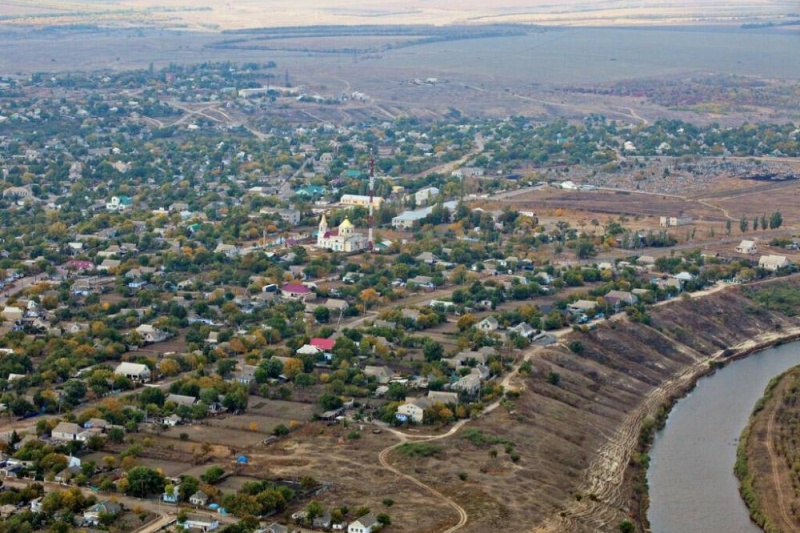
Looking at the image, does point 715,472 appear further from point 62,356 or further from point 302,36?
point 302,36

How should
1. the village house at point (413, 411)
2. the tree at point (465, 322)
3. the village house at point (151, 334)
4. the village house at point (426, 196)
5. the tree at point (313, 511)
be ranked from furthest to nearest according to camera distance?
the village house at point (426, 196) < the tree at point (465, 322) < the village house at point (151, 334) < the village house at point (413, 411) < the tree at point (313, 511)

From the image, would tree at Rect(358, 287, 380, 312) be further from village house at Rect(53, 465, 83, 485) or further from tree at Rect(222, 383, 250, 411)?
village house at Rect(53, 465, 83, 485)

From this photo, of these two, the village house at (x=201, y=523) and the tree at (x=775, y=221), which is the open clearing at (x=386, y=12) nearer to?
the tree at (x=775, y=221)

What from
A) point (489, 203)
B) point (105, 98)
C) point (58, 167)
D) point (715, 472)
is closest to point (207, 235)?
point (489, 203)

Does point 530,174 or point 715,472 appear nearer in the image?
point 715,472

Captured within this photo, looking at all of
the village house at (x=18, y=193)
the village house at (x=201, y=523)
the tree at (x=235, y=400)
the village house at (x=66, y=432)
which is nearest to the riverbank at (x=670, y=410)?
the village house at (x=201, y=523)

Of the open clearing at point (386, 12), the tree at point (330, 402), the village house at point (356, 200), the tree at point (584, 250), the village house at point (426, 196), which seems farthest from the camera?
the open clearing at point (386, 12)
